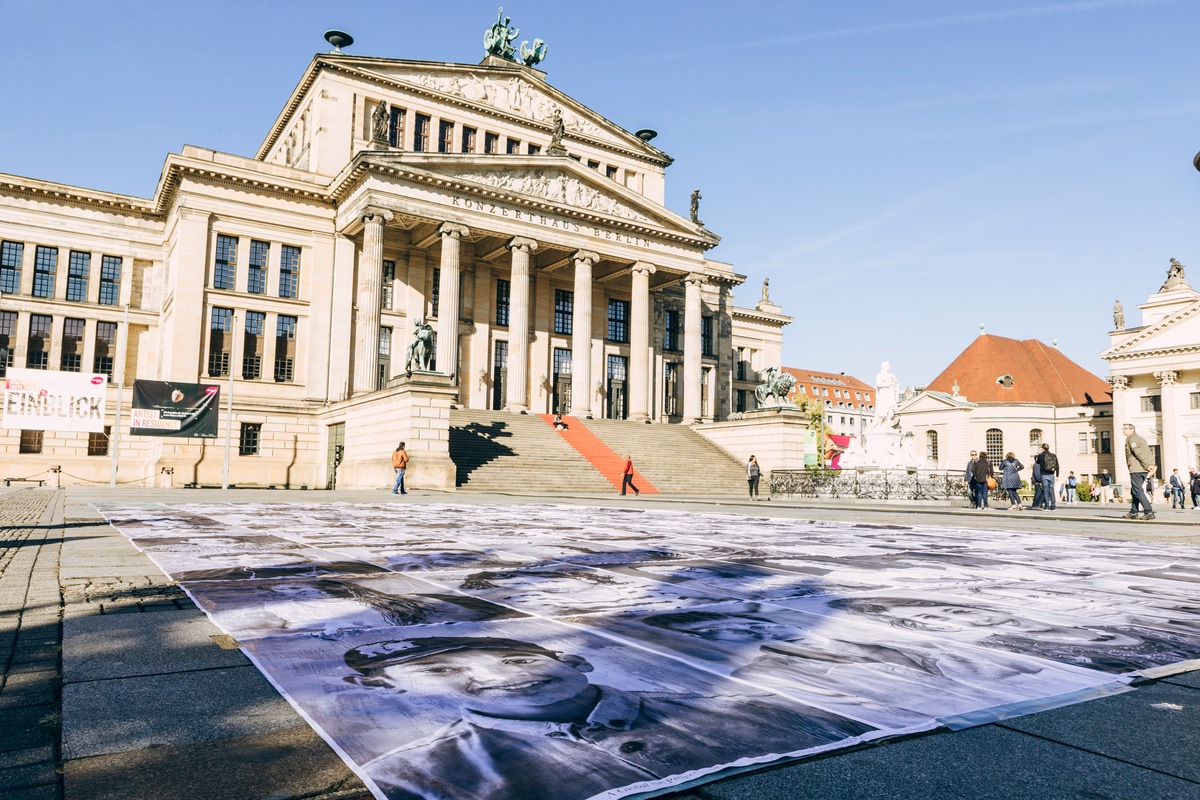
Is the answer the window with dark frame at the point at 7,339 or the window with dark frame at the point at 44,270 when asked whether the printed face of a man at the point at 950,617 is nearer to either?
the window with dark frame at the point at 7,339

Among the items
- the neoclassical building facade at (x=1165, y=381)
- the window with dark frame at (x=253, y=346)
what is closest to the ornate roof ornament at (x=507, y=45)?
the window with dark frame at (x=253, y=346)

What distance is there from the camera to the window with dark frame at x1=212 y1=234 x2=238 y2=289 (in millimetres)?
40219

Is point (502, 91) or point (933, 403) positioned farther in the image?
point (933, 403)

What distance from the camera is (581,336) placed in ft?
145

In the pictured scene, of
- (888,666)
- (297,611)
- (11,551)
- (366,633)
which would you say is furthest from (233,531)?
(888,666)

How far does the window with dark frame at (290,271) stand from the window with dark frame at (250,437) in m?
6.97

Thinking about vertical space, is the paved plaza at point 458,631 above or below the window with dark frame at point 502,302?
below

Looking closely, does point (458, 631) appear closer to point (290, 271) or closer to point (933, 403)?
point (290, 271)

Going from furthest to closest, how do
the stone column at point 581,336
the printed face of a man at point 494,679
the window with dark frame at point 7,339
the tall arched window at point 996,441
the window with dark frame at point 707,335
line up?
the tall arched window at point 996,441 → the window with dark frame at point 707,335 → the stone column at point 581,336 → the window with dark frame at point 7,339 → the printed face of a man at point 494,679

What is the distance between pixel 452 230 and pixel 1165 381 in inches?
2315

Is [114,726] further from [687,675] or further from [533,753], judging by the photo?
[687,675]

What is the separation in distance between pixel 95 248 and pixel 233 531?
39070 mm

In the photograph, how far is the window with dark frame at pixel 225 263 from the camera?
4022 cm

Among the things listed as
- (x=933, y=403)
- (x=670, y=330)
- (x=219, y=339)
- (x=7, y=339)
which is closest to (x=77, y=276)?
(x=7, y=339)
